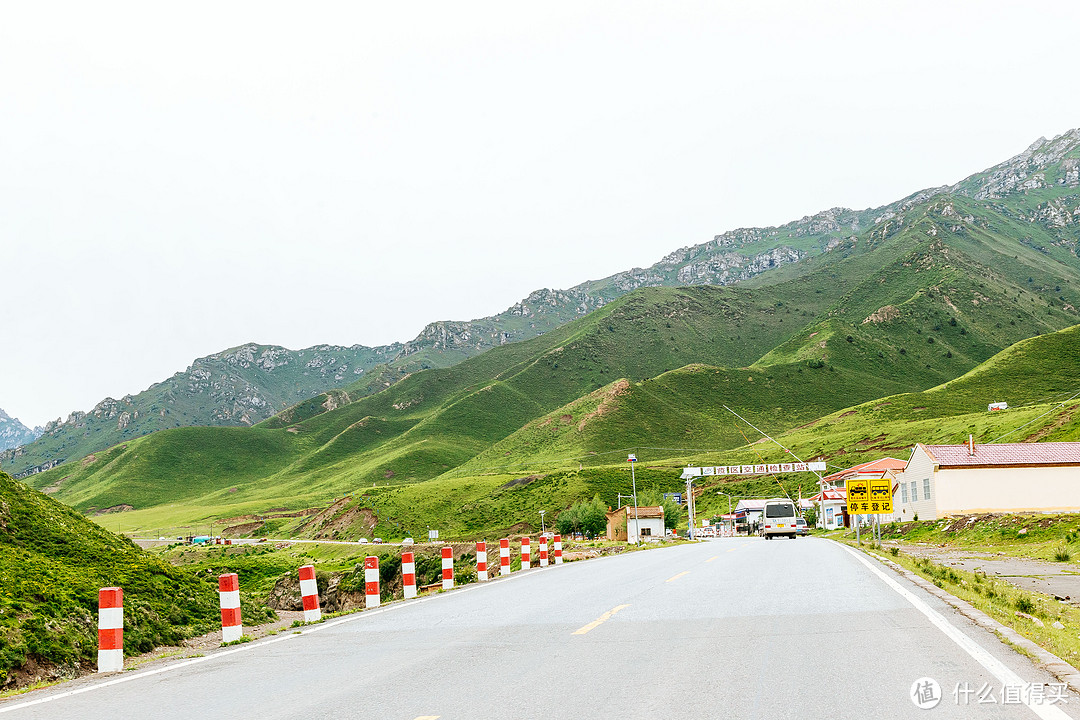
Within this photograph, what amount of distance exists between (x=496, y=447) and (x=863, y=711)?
557 feet

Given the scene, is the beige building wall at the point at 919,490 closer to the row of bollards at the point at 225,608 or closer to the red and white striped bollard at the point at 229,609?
the row of bollards at the point at 225,608

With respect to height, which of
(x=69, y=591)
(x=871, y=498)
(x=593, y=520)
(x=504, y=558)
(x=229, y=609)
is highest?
(x=69, y=591)

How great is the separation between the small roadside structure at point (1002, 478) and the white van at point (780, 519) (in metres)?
9.07

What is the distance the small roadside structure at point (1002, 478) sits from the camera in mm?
51438

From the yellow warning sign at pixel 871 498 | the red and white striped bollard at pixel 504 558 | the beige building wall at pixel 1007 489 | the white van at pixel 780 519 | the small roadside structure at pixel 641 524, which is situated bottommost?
the small roadside structure at pixel 641 524

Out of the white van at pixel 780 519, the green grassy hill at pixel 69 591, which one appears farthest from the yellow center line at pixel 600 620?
the white van at pixel 780 519

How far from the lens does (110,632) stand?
9.95m

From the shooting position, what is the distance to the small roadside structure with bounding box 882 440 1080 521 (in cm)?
5144

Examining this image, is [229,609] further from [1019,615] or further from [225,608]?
[1019,615]

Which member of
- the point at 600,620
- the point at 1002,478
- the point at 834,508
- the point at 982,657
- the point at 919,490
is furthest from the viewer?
the point at 834,508

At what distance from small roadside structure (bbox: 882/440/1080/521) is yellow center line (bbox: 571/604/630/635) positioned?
46.7m

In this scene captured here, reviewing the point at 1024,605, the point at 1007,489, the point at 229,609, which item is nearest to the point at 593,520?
the point at 1007,489

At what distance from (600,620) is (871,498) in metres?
22.9

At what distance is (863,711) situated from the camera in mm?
5766
